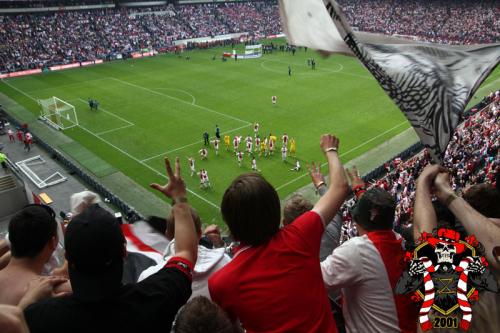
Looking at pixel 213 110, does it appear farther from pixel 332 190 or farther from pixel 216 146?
pixel 332 190

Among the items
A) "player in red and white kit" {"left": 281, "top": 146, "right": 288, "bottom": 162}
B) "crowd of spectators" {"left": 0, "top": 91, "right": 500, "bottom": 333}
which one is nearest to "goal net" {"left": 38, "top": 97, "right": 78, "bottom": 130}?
"player in red and white kit" {"left": 281, "top": 146, "right": 288, "bottom": 162}

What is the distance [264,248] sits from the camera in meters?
2.63

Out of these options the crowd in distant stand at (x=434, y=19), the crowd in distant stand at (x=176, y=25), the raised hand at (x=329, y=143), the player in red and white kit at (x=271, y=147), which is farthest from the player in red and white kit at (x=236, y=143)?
the crowd in distant stand at (x=434, y=19)

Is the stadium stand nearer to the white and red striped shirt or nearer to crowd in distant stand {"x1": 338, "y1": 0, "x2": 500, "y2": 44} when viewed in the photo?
the white and red striped shirt

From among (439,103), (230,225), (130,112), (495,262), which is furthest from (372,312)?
(130,112)

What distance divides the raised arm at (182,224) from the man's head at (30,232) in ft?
3.81

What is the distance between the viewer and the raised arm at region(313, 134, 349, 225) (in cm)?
293

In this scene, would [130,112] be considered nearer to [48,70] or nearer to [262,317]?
[48,70]

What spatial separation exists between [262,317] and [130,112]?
96.0 ft

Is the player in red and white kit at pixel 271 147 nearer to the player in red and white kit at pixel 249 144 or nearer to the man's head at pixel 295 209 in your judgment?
the player in red and white kit at pixel 249 144

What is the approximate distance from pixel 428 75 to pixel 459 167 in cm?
1493

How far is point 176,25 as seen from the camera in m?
61.6

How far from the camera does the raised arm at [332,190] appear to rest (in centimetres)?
293

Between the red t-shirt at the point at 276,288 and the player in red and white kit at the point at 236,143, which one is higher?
the red t-shirt at the point at 276,288
